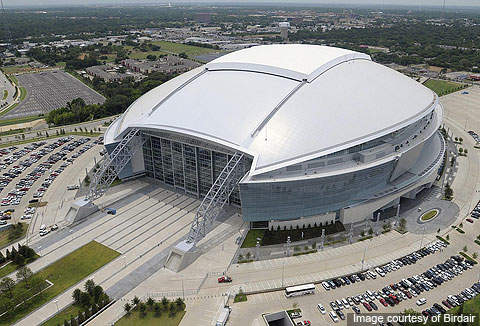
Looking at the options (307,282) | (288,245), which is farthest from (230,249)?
(307,282)

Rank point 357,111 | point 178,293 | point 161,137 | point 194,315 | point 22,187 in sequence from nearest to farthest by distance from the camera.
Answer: point 194,315 < point 178,293 < point 357,111 < point 161,137 < point 22,187

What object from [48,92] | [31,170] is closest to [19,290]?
[31,170]

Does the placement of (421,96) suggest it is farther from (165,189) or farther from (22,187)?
(22,187)

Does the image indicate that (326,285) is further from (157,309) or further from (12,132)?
(12,132)

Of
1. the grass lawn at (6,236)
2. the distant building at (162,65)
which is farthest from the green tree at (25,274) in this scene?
the distant building at (162,65)

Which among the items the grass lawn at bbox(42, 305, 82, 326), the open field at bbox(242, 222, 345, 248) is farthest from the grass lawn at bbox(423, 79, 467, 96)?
the grass lawn at bbox(42, 305, 82, 326)

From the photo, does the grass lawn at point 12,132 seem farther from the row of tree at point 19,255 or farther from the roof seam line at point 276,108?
the roof seam line at point 276,108
